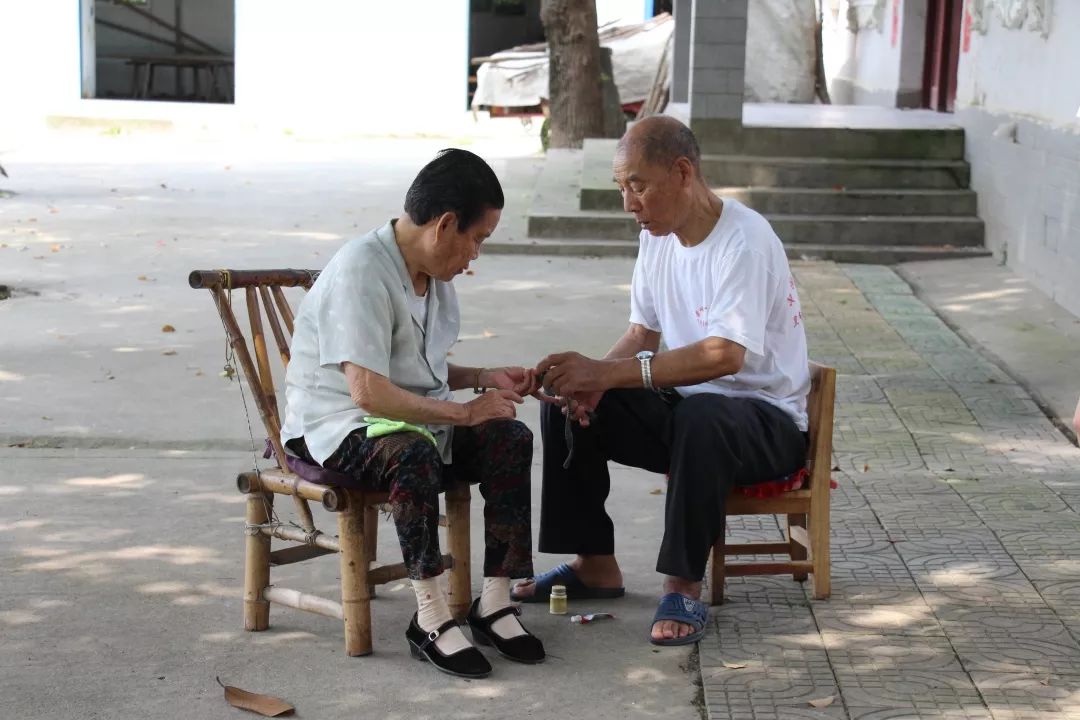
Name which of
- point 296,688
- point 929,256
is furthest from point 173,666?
point 929,256

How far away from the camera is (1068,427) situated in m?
6.18

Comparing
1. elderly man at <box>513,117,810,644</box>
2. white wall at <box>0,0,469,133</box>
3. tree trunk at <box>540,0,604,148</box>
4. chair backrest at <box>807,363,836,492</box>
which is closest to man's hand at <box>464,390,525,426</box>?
elderly man at <box>513,117,810,644</box>

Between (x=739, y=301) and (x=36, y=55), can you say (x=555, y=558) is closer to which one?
(x=739, y=301)

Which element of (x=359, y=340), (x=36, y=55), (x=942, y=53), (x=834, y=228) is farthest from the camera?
(x=36, y=55)

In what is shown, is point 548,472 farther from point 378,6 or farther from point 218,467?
point 378,6

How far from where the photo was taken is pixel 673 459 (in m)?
3.79

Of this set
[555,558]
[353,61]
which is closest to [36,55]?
[353,61]

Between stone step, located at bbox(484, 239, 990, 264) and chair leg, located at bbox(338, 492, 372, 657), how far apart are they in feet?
25.0

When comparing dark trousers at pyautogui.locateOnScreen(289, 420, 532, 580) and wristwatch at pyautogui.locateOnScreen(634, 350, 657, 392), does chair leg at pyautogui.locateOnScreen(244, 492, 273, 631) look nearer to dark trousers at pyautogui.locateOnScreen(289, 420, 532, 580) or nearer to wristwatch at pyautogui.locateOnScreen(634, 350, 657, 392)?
dark trousers at pyautogui.locateOnScreen(289, 420, 532, 580)

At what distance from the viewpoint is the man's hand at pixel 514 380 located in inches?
151

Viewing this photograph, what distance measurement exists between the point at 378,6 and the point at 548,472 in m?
19.6

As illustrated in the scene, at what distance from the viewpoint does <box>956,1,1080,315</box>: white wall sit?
360 inches

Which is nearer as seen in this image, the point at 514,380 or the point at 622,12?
the point at 514,380

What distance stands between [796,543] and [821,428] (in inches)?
18.5
